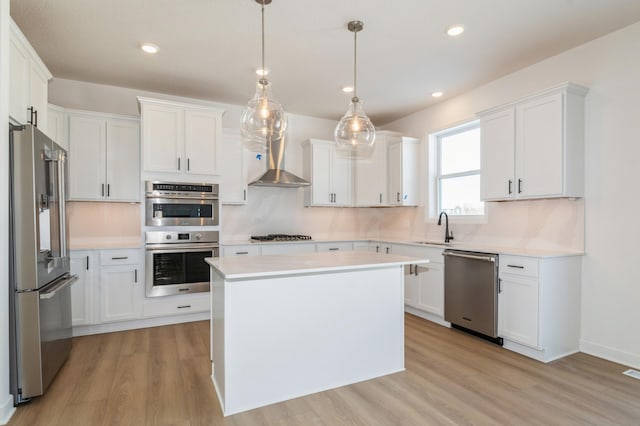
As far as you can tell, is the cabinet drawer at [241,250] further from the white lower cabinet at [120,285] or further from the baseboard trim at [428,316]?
the baseboard trim at [428,316]

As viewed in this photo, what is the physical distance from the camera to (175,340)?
3486 millimetres

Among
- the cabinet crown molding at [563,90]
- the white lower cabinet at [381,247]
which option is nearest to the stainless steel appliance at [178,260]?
the white lower cabinet at [381,247]

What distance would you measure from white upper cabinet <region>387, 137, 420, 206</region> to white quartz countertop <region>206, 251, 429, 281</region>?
219cm

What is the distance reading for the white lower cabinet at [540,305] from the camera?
9.71ft

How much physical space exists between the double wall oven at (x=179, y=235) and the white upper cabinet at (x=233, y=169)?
353mm

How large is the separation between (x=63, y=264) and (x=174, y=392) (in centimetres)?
135

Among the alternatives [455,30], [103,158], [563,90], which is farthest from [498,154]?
[103,158]

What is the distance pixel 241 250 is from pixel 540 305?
3166 mm

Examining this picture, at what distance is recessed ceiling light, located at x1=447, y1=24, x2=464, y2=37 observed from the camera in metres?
2.80

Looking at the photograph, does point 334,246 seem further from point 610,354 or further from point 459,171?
point 610,354

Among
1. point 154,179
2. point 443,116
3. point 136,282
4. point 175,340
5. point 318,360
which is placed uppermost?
point 443,116

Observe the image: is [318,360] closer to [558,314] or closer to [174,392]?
[174,392]

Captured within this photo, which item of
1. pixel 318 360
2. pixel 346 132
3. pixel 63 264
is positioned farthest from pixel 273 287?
pixel 63 264

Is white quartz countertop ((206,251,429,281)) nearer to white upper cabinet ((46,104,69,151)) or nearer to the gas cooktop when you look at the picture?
the gas cooktop
